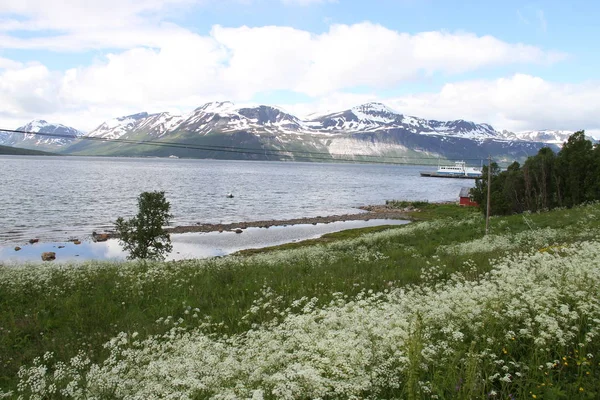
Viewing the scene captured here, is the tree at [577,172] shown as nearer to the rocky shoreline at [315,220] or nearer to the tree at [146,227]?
the rocky shoreline at [315,220]

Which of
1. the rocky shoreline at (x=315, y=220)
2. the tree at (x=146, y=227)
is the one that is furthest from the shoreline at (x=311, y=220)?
the tree at (x=146, y=227)

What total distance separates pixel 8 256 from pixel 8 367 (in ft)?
146

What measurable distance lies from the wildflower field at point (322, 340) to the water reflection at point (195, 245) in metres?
32.4

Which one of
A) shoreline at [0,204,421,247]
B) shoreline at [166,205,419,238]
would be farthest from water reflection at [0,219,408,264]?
shoreline at [166,205,419,238]

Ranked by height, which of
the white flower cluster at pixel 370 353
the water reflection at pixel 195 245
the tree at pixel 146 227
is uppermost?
the white flower cluster at pixel 370 353

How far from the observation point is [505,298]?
683 cm

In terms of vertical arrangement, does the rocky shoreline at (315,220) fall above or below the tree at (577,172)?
below

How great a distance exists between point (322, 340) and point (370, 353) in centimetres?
69

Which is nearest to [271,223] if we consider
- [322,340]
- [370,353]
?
[322,340]

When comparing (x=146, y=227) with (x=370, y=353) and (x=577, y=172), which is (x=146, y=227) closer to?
(x=370, y=353)

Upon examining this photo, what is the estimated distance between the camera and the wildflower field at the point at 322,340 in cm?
484

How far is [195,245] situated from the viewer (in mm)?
54719

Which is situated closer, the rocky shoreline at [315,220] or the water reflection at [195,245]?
the water reflection at [195,245]

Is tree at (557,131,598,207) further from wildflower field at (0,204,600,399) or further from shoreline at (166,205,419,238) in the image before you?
wildflower field at (0,204,600,399)
